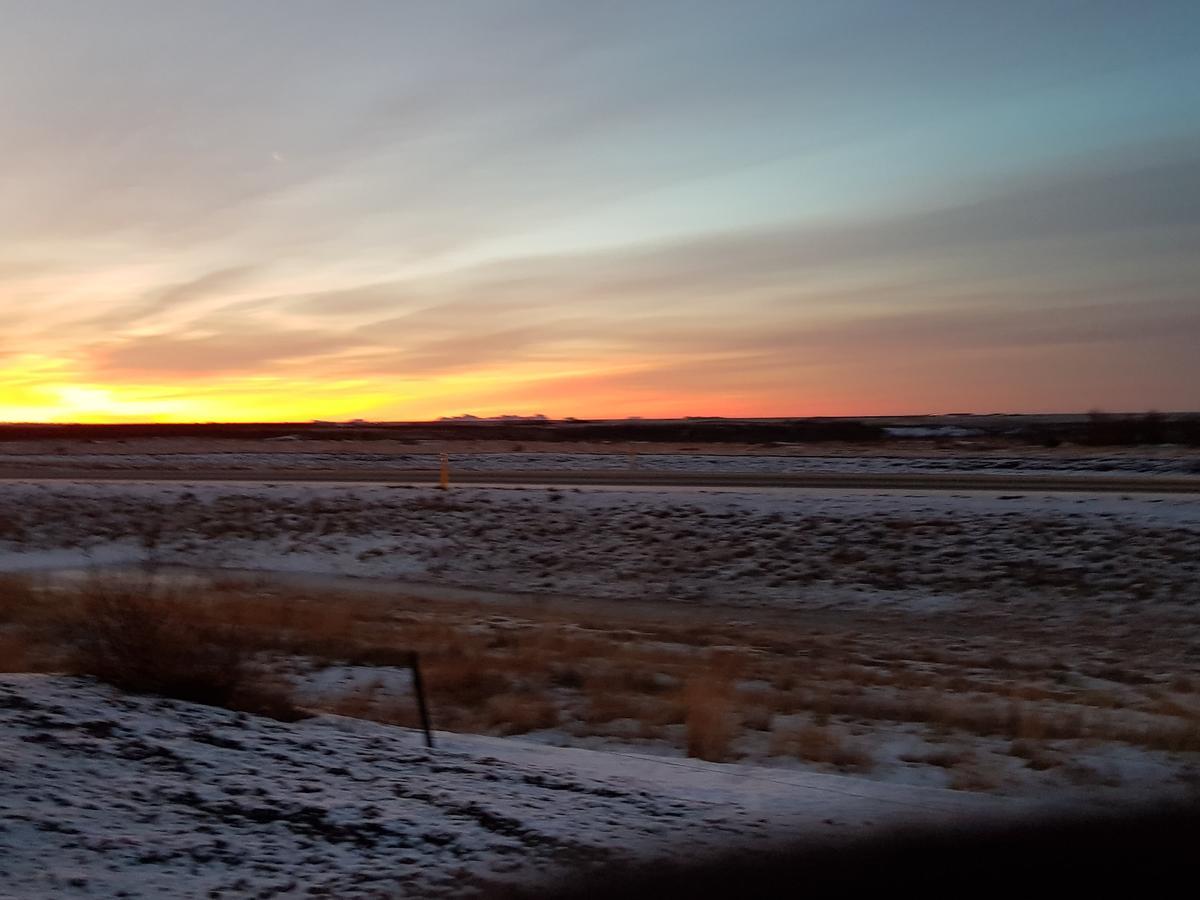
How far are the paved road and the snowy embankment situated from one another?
2151cm

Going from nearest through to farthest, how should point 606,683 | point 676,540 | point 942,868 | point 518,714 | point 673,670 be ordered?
1. point 942,868
2. point 518,714
3. point 606,683
4. point 673,670
5. point 676,540

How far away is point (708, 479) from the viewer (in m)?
33.4

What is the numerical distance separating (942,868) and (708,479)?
88.7ft

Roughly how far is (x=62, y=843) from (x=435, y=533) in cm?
2096

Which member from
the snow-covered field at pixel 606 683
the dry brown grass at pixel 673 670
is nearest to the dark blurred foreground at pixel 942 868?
the snow-covered field at pixel 606 683

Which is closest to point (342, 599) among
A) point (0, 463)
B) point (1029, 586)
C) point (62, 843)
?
point (1029, 586)

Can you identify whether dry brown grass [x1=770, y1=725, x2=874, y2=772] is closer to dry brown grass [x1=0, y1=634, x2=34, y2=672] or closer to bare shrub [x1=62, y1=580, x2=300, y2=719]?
bare shrub [x1=62, y1=580, x2=300, y2=719]

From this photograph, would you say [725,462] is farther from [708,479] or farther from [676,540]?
[676,540]

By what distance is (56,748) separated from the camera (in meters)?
7.07

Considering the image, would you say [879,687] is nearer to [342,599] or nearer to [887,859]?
[887,859]

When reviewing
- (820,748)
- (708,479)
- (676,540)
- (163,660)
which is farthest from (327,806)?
(708,479)

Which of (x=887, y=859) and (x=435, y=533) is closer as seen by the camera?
(x=887, y=859)

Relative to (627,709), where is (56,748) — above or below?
above

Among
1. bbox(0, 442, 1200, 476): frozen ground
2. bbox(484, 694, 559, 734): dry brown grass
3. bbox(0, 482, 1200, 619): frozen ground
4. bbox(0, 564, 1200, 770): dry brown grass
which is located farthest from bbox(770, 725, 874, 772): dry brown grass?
bbox(0, 442, 1200, 476): frozen ground
